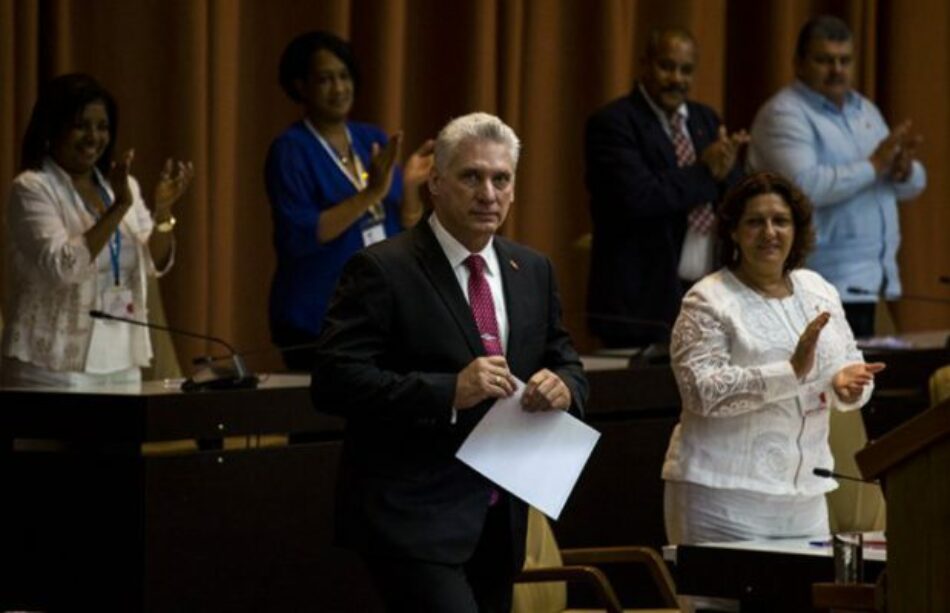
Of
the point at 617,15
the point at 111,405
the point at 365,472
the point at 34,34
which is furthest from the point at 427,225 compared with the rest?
the point at 617,15

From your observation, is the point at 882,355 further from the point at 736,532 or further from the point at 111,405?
the point at 111,405

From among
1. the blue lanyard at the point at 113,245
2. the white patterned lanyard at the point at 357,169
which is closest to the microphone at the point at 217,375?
the blue lanyard at the point at 113,245

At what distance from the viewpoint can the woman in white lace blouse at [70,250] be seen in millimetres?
6160

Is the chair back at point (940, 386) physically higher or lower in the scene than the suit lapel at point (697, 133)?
lower

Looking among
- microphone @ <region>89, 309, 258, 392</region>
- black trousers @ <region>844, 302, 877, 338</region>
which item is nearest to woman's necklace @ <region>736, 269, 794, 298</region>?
microphone @ <region>89, 309, 258, 392</region>

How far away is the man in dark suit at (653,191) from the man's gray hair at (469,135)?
9.92 ft

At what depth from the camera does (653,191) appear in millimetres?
7500

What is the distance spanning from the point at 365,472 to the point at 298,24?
15.5 feet

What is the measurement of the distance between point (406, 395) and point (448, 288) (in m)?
0.27

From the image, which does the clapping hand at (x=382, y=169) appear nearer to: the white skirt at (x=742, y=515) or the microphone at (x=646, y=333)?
the microphone at (x=646, y=333)

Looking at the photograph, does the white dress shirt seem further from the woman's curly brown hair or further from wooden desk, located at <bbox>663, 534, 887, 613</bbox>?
the woman's curly brown hair

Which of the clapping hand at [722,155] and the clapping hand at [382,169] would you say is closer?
the clapping hand at [382,169]

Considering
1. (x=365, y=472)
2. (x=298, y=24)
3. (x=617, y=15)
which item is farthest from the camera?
(x=617, y=15)

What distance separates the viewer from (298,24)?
8.84 m
